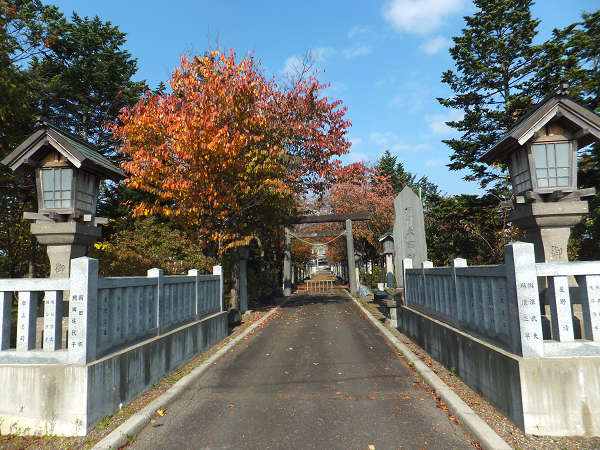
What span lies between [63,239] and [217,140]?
5853 mm

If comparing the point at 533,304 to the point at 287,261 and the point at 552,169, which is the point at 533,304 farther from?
the point at 287,261

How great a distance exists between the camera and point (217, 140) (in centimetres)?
1149

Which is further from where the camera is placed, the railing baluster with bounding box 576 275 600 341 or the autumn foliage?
the autumn foliage

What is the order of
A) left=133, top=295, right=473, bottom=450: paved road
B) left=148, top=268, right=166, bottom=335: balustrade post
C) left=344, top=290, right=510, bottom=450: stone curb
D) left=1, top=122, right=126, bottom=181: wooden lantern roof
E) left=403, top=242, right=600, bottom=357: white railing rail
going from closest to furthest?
left=344, top=290, right=510, bottom=450: stone curb < left=403, top=242, right=600, bottom=357: white railing rail < left=133, top=295, right=473, bottom=450: paved road < left=1, top=122, right=126, bottom=181: wooden lantern roof < left=148, top=268, right=166, bottom=335: balustrade post

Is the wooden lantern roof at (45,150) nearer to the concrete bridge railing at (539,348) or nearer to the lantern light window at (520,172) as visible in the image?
the concrete bridge railing at (539,348)

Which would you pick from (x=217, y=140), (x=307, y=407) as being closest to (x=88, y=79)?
(x=217, y=140)

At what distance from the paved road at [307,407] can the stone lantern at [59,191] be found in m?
3.61

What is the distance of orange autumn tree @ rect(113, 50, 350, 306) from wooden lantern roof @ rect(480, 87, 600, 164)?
8382 millimetres

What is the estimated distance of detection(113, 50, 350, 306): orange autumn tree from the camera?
12125mm

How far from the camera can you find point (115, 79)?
66.0ft

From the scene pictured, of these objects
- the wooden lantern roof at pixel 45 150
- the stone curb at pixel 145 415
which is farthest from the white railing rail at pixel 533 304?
the wooden lantern roof at pixel 45 150

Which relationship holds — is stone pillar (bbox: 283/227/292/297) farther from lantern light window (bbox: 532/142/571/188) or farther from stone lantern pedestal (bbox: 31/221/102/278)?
lantern light window (bbox: 532/142/571/188)

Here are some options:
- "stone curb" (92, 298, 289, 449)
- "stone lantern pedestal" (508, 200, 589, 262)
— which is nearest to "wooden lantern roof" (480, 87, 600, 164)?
"stone lantern pedestal" (508, 200, 589, 262)

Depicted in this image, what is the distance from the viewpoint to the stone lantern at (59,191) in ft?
22.1
